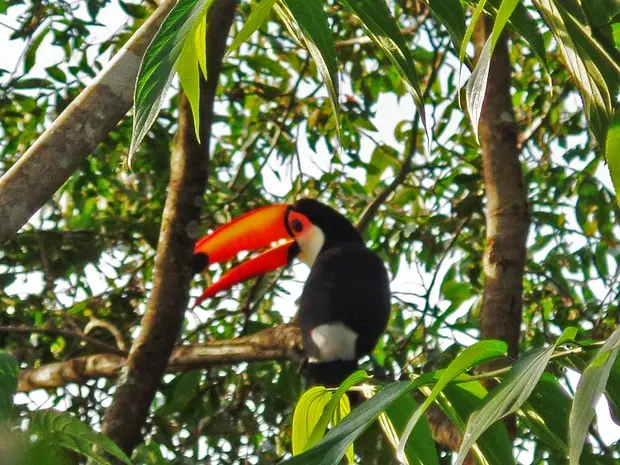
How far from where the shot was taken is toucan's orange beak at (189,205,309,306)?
130 inches

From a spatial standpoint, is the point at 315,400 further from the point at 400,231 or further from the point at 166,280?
the point at 400,231

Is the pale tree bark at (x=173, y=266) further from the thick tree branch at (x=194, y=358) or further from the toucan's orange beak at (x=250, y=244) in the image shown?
the toucan's orange beak at (x=250, y=244)

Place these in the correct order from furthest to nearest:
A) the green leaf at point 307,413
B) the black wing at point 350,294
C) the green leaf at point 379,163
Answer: the green leaf at point 379,163
the black wing at point 350,294
the green leaf at point 307,413

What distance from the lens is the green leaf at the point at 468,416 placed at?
0.82 m

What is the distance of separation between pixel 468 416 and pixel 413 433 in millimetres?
67

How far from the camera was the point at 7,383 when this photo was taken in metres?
0.76

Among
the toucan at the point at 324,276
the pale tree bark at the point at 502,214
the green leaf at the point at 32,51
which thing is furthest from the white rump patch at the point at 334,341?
the green leaf at the point at 32,51

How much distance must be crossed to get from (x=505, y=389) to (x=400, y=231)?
2484 mm

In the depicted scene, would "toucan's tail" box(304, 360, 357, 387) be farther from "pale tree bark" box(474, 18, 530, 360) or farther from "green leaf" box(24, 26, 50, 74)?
"green leaf" box(24, 26, 50, 74)

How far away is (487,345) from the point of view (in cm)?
72

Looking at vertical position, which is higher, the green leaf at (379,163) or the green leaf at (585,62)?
the green leaf at (379,163)

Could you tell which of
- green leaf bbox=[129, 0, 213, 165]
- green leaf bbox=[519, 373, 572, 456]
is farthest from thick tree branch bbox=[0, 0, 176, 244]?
green leaf bbox=[519, 373, 572, 456]

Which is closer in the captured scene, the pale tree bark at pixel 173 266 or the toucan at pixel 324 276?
the pale tree bark at pixel 173 266

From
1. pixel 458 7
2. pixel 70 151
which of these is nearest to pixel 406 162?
pixel 70 151
